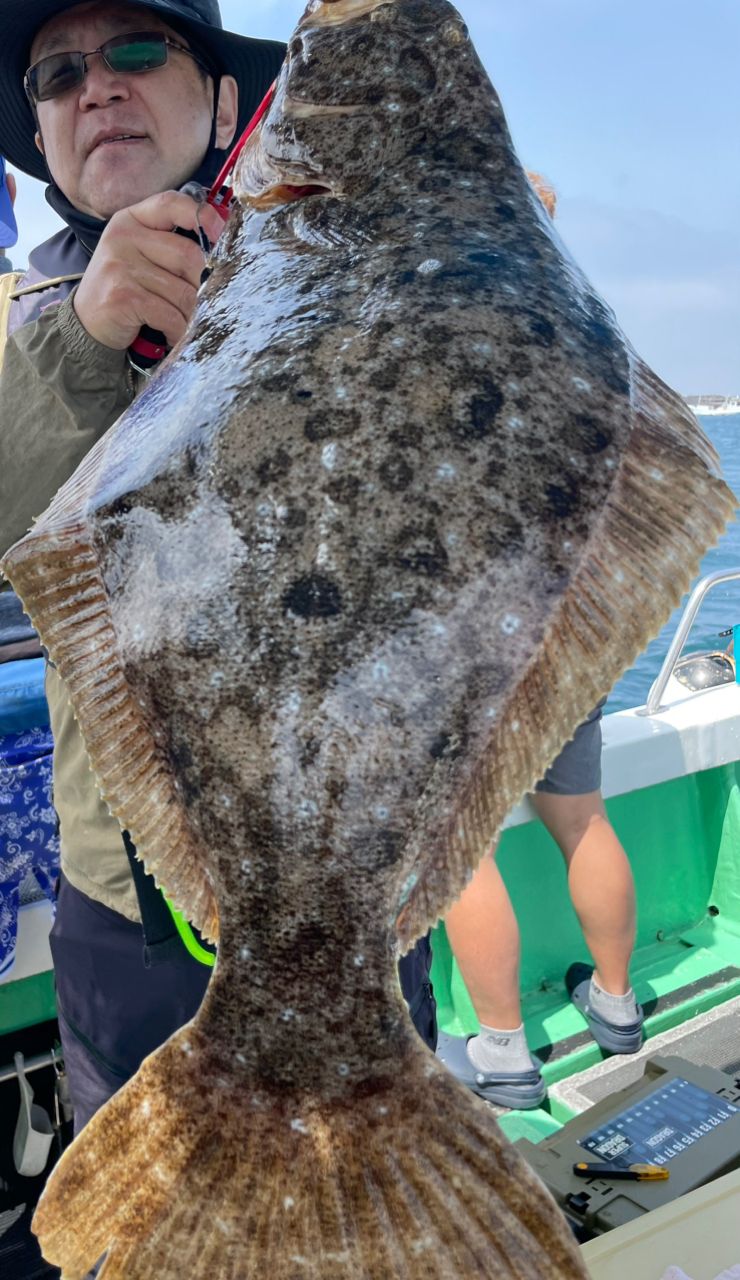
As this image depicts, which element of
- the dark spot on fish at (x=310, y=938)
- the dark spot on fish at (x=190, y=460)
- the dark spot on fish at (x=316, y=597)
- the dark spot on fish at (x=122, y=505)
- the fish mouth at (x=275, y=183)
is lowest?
the dark spot on fish at (x=310, y=938)

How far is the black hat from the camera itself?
209cm

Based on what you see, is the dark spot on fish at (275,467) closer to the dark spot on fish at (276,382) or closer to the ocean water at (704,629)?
the dark spot on fish at (276,382)

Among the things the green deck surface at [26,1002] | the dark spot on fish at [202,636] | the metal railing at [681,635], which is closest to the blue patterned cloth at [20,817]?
the green deck surface at [26,1002]

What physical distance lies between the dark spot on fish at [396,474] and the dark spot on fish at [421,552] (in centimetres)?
6

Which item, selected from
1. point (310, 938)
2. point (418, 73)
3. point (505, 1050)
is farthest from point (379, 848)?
point (505, 1050)

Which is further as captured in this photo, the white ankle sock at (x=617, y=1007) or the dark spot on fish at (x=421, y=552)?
the white ankle sock at (x=617, y=1007)

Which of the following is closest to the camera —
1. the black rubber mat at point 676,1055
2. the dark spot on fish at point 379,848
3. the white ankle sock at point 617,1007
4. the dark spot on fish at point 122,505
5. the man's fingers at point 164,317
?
the dark spot on fish at point 379,848

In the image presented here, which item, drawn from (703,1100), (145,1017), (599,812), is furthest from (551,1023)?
(145,1017)

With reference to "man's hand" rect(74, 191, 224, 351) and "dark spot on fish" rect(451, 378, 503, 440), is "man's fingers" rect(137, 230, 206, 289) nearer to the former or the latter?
"man's hand" rect(74, 191, 224, 351)

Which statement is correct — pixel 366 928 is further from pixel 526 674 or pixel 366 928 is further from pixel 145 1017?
pixel 145 1017

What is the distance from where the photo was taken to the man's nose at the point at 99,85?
2068 mm

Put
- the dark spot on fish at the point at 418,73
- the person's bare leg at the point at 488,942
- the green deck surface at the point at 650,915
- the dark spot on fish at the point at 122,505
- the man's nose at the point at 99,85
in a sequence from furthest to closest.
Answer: the green deck surface at the point at 650,915
the person's bare leg at the point at 488,942
the man's nose at the point at 99,85
the dark spot on fish at the point at 418,73
the dark spot on fish at the point at 122,505

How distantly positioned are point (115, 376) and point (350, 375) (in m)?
0.70

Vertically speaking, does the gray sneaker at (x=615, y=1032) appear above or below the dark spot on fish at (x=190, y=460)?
below
